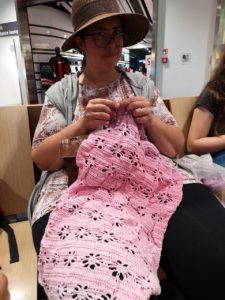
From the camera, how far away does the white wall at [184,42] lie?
8.79ft

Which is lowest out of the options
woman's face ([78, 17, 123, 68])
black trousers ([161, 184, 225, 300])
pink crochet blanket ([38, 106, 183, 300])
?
black trousers ([161, 184, 225, 300])

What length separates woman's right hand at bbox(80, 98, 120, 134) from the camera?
29.1 inches

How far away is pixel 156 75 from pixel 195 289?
267 cm

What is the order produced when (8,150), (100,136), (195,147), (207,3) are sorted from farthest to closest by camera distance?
(207,3) < (195,147) < (8,150) < (100,136)

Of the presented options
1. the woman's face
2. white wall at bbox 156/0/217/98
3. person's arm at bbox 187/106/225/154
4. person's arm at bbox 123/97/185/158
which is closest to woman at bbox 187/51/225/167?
person's arm at bbox 187/106/225/154

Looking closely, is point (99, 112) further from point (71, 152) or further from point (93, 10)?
point (93, 10)

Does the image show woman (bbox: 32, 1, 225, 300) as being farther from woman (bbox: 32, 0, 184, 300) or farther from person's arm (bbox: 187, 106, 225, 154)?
person's arm (bbox: 187, 106, 225, 154)

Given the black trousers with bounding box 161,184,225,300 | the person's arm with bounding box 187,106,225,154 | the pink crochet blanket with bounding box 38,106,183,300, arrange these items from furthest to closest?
the person's arm with bounding box 187,106,225,154 < the black trousers with bounding box 161,184,225,300 < the pink crochet blanket with bounding box 38,106,183,300

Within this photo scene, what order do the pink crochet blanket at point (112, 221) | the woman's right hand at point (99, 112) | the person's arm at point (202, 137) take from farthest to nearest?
the person's arm at point (202, 137) < the woman's right hand at point (99, 112) < the pink crochet blanket at point (112, 221)

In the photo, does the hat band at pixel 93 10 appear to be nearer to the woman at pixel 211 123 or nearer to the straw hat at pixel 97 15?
the straw hat at pixel 97 15

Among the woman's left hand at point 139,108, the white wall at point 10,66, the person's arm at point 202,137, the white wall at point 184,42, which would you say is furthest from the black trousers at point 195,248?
the white wall at point 10,66

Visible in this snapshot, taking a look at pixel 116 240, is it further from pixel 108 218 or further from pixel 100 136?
pixel 100 136

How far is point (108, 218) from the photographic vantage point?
0.62m

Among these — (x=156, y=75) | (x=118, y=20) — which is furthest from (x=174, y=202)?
(x=156, y=75)
